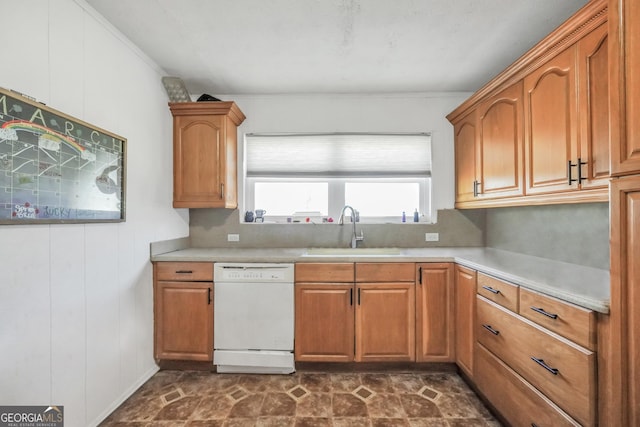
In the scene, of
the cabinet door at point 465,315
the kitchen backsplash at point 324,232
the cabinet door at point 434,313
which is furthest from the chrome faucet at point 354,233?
the cabinet door at point 465,315

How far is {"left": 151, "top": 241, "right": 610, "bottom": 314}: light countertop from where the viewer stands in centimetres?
114

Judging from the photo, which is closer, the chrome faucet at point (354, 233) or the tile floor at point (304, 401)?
the tile floor at point (304, 401)

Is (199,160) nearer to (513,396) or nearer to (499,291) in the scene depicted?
(499,291)

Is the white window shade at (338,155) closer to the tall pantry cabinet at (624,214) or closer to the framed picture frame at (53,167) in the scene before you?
the framed picture frame at (53,167)

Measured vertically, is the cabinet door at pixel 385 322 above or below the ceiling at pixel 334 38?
below

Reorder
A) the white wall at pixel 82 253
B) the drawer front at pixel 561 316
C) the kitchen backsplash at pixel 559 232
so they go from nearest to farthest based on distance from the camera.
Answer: the drawer front at pixel 561 316, the white wall at pixel 82 253, the kitchen backsplash at pixel 559 232

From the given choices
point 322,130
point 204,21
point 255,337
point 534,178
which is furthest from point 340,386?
point 204,21

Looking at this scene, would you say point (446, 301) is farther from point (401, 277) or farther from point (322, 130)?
point (322, 130)

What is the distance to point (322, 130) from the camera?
2697 mm

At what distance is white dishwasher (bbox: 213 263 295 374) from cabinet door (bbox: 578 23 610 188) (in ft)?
6.06

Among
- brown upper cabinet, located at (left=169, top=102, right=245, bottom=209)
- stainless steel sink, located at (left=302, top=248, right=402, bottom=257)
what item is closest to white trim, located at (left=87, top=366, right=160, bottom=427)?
brown upper cabinet, located at (left=169, top=102, right=245, bottom=209)

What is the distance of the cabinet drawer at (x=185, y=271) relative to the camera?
211cm

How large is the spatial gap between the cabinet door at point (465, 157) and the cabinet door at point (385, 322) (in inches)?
39.9

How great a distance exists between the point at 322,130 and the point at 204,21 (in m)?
1.33
